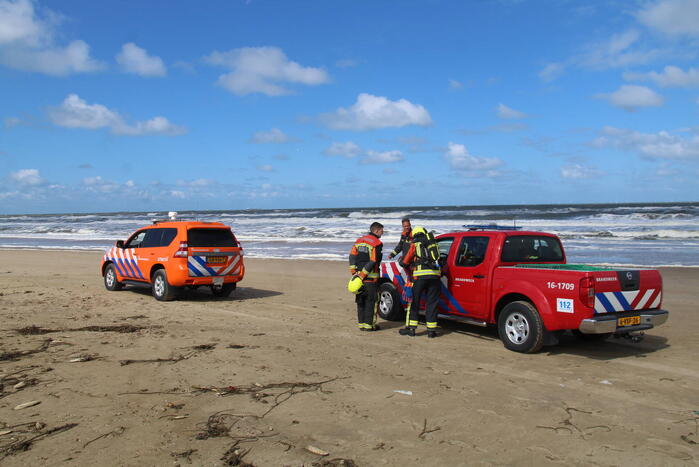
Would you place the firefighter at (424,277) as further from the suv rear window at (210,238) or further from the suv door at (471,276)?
the suv rear window at (210,238)

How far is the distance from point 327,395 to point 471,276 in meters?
3.24

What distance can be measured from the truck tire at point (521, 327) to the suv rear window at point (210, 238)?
20.6 ft

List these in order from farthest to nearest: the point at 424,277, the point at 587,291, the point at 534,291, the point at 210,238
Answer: the point at 210,238 < the point at 424,277 < the point at 534,291 < the point at 587,291

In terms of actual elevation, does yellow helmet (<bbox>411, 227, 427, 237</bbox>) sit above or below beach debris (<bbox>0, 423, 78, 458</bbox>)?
above

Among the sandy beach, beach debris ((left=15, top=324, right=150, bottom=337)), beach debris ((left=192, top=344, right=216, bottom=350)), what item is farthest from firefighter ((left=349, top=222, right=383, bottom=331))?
beach debris ((left=15, top=324, right=150, bottom=337))

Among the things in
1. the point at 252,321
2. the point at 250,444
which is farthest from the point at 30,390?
the point at 252,321

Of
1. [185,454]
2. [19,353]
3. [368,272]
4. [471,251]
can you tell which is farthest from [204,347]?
[471,251]

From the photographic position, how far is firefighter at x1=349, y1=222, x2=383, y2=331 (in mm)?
8227

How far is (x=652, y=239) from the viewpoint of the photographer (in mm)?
27359

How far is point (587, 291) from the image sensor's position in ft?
20.2

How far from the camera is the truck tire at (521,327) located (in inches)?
260

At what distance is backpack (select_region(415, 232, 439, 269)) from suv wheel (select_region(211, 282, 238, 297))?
534 cm

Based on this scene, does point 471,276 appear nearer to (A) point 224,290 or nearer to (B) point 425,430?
(B) point 425,430

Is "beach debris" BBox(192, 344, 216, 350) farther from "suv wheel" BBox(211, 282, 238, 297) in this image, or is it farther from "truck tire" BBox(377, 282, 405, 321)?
"suv wheel" BBox(211, 282, 238, 297)
